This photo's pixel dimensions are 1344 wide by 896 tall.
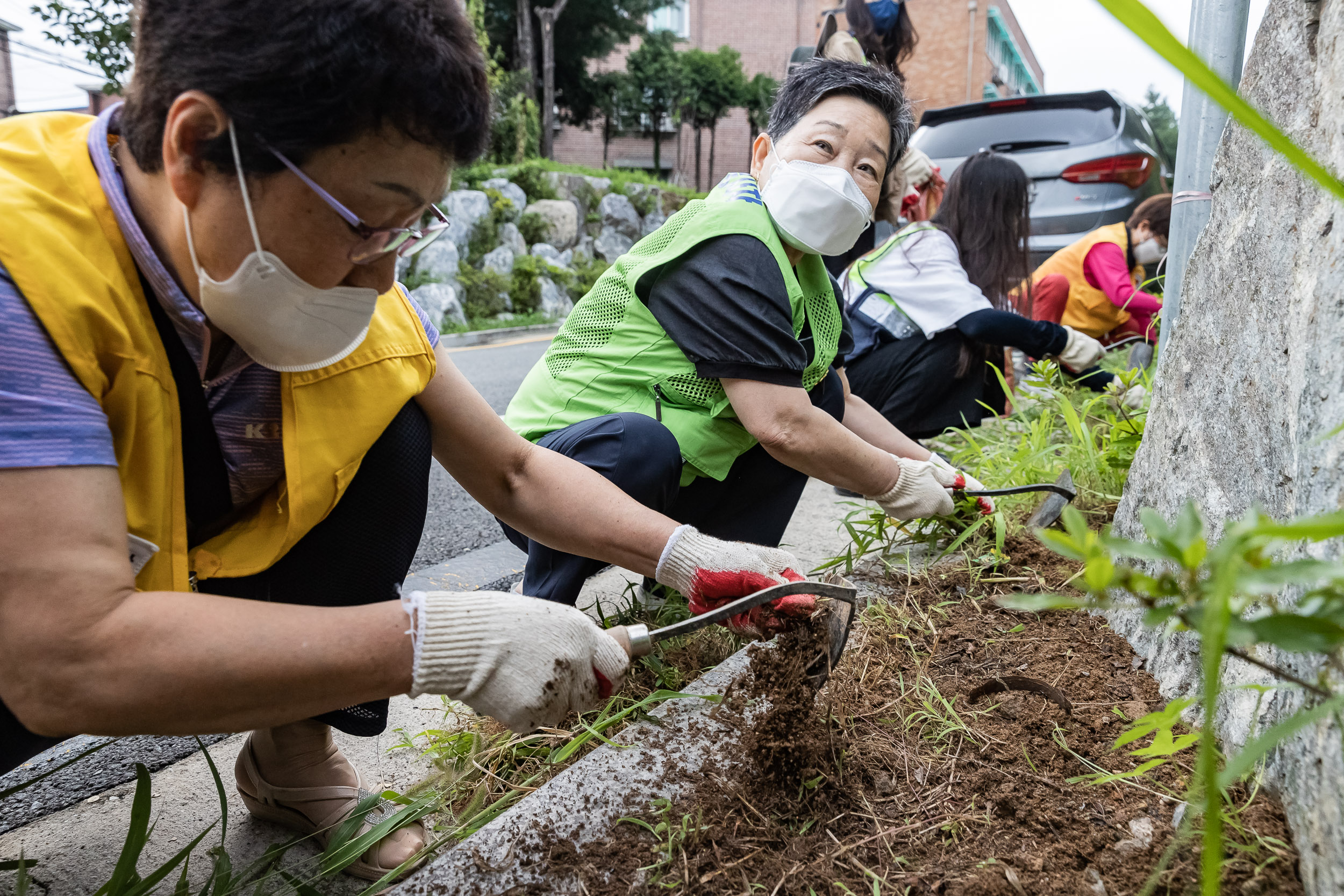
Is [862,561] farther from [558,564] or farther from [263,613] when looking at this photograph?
[263,613]

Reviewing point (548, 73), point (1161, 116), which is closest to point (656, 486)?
point (548, 73)

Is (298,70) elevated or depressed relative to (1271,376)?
elevated

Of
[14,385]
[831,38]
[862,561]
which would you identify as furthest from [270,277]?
[831,38]

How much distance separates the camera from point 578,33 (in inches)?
853

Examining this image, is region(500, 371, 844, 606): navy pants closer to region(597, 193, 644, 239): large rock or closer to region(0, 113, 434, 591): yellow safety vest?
region(0, 113, 434, 591): yellow safety vest

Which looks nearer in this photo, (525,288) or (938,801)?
(938,801)

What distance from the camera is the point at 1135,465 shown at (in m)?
1.83

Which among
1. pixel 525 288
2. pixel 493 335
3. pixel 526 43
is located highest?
pixel 526 43

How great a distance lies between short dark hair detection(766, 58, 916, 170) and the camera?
6.75 ft

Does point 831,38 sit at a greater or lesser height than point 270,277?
greater

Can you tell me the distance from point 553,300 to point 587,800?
37.9 ft

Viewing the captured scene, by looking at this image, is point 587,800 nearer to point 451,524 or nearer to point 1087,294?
point 451,524

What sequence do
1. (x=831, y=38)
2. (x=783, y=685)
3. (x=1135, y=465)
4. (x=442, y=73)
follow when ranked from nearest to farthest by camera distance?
(x=442, y=73) < (x=783, y=685) < (x=1135, y=465) < (x=831, y=38)

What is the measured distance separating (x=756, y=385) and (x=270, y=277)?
41.0 inches
